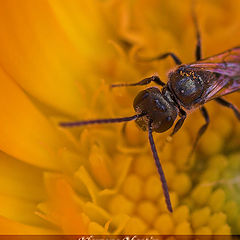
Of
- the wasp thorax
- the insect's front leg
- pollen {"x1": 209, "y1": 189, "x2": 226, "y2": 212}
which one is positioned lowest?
pollen {"x1": 209, "y1": 189, "x2": 226, "y2": 212}

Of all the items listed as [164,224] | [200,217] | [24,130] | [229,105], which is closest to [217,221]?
[200,217]

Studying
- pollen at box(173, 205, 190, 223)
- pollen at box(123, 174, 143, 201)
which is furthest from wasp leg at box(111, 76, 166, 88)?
pollen at box(173, 205, 190, 223)

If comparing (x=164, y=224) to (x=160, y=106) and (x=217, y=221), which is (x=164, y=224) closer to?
(x=217, y=221)

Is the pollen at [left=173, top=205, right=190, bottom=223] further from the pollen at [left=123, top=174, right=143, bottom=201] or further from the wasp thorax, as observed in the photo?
the wasp thorax

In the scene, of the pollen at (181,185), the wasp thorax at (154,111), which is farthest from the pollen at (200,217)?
the wasp thorax at (154,111)

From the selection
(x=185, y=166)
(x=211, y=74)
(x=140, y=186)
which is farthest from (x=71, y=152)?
(x=211, y=74)

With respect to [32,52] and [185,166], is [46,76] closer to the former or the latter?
[32,52]
